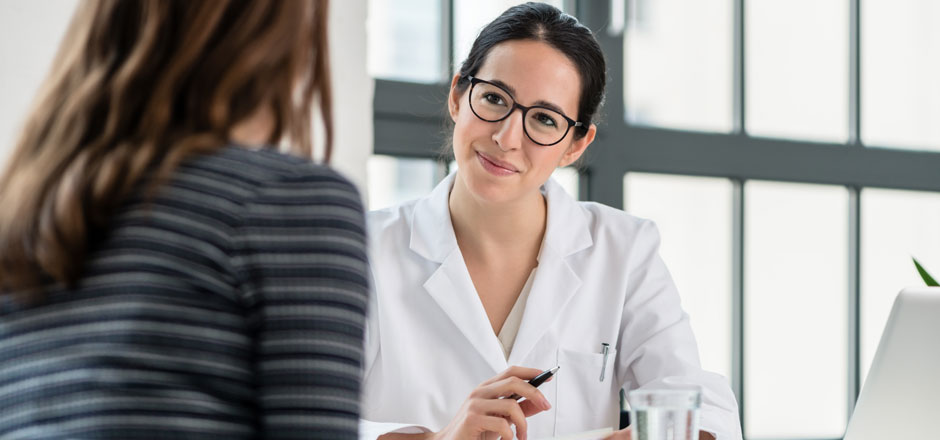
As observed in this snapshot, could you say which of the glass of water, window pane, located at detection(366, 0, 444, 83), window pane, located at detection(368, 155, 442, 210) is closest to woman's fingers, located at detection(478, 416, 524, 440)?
the glass of water

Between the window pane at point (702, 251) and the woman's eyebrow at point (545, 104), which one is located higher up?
the woman's eyebrow at point (545, 104)

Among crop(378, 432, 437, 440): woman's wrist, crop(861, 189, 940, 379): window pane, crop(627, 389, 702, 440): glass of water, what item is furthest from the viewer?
crop(861, 189, 940, 379): window pane

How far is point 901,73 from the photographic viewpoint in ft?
11.6

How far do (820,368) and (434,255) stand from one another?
210cm

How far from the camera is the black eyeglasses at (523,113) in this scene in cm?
182

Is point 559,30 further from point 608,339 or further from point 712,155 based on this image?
point 712,155

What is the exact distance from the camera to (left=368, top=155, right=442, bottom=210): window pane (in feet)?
8.84

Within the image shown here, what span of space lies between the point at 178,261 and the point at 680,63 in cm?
275

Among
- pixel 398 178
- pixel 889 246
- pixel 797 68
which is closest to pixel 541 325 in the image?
pixel 398 178

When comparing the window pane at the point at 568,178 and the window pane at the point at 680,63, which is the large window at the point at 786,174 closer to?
the window pane at the point at 680,63

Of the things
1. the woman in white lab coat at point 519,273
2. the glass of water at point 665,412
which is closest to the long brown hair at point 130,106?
the glass of water at point 665,412

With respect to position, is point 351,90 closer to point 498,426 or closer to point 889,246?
point 498,426

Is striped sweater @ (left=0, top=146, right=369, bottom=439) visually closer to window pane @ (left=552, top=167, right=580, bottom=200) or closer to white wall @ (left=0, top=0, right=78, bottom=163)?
white wall @ (left=0, top=0, right=78, bottom=163)

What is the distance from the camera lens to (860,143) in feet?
11.0
